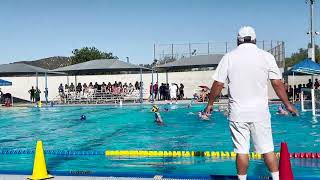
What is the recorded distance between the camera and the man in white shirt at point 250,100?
13.1 ft

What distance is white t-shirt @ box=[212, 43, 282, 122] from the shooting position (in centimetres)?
401

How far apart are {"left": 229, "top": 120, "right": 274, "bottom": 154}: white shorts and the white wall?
27.7 m

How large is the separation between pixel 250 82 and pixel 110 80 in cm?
2959

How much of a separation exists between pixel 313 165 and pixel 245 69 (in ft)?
11.6

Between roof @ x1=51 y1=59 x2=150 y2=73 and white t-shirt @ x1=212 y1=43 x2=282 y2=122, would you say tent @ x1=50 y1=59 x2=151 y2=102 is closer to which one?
roof @ x1=51 y1=59 x2=150 y2=73

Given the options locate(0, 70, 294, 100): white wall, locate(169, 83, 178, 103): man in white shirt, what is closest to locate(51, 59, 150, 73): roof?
locate(169, 83, 178, 103): man in white shirt

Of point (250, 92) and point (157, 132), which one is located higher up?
point (250, 92)

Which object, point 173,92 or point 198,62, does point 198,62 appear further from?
point 173,92

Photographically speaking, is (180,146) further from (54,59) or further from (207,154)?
(54,59)

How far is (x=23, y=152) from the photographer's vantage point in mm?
9000

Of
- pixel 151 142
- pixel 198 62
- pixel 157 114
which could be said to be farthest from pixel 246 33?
A: pixel 198 62

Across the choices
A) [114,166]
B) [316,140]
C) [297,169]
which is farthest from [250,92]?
[316,140]

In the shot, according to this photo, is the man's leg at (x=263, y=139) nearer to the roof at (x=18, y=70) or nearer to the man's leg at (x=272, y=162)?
the man's leg at (x=272, y=162)

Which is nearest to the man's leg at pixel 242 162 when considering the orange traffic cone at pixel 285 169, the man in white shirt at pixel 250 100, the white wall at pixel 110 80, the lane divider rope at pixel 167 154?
the man in white shirt at pixel 250 100
